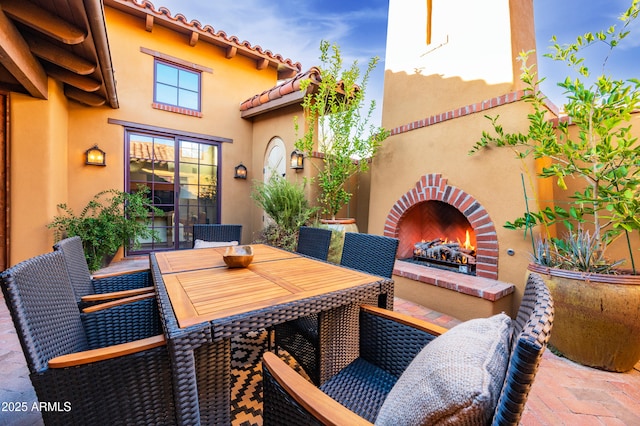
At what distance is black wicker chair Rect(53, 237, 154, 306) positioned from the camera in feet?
5.06

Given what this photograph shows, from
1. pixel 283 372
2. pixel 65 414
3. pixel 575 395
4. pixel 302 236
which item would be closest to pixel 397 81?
pixel 302 236

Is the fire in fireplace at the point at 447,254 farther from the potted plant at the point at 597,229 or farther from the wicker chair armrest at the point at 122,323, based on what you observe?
the wicker chair armrest at the point at 122,323

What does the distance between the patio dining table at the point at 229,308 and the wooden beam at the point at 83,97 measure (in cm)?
362

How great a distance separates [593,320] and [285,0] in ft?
23.2

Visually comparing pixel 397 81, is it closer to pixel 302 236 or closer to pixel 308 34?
pixel 302 236

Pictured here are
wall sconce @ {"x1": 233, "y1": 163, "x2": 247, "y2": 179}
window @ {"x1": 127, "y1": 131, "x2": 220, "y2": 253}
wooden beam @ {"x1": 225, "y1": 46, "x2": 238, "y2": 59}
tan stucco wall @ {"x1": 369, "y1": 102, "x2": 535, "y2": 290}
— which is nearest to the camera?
tan stucco wall @ {"x1": 369, "y1": 102, "x2": 535, "y2": 290}

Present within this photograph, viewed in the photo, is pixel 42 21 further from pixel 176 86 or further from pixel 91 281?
pixel 176 86

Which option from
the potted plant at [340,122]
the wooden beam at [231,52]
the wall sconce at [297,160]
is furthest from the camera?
the wooden beam at [231,52]

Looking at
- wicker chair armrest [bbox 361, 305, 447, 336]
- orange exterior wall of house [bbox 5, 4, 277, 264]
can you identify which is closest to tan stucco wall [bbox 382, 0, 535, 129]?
wicker chair armrest [bbox 361, 305, 447, 336]

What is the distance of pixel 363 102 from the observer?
4.20 m

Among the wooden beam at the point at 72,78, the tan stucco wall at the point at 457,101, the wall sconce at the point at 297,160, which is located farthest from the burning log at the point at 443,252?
the wooden beam at the point at 72,78

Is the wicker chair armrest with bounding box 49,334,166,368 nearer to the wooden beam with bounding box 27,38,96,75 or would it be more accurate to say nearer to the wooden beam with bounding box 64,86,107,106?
the wooden beam with bounding box 27,38,96,75

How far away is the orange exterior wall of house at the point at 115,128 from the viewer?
3.43 metres

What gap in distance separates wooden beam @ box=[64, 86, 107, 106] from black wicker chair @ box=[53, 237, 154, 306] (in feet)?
11.1
